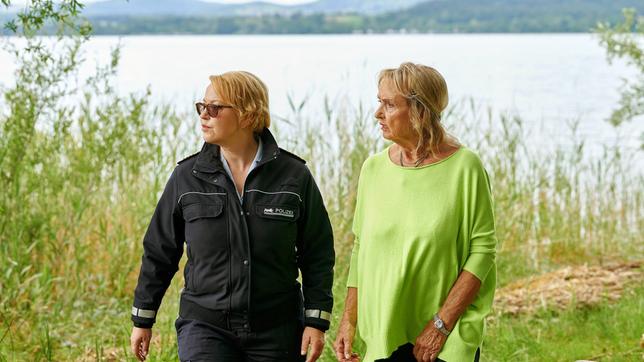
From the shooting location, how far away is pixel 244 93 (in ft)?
10.9

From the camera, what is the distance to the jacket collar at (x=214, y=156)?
3.31m

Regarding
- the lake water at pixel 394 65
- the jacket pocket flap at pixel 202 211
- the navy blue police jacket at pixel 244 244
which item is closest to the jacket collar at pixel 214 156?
the navy blue police jacket at pixel 244 244

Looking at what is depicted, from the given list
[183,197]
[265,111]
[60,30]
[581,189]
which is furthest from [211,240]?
[581,189]

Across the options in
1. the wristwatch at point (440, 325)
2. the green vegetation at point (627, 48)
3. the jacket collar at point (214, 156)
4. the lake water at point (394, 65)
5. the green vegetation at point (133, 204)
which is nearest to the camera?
the wristwatch at point (440, 325)

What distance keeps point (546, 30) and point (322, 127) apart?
35373 mm

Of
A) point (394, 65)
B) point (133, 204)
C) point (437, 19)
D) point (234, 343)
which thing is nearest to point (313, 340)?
point (234, 343)

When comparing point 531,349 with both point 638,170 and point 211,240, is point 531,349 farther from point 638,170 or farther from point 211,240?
point 638,170

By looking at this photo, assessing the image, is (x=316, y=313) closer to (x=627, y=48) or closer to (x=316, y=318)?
(x=316, y=318)

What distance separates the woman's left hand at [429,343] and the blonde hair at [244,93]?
3.01ft

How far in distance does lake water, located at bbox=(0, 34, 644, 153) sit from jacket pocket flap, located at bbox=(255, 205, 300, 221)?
401 cm

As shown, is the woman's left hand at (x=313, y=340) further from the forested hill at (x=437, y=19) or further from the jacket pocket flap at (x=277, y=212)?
the forested hill at (x=437, y=19)

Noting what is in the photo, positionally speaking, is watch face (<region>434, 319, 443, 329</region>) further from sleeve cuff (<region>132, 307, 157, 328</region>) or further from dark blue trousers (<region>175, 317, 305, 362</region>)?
sleeve cuff (<region>132, 307, 157, 328</region>)

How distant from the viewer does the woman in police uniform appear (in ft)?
10.7

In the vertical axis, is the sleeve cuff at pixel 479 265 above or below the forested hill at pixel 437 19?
below
